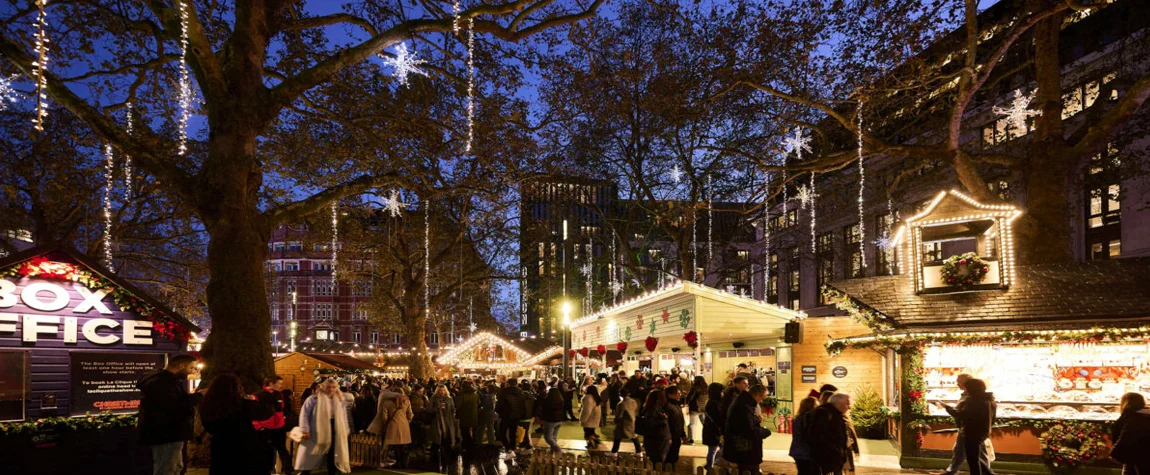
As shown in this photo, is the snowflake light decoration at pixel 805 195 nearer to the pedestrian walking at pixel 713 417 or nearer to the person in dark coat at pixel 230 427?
the pedestrian walking at pixel 713 417

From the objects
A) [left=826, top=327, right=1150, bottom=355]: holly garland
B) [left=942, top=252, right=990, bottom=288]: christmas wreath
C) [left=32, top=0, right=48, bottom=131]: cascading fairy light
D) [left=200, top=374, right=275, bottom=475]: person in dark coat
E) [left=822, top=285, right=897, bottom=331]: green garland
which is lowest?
[left=200, top=374, right=275, bottom=475]: person in dark coat

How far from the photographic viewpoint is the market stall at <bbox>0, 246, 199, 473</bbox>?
9562mm

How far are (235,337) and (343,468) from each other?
2647mm

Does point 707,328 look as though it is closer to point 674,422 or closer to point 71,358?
point 674,422

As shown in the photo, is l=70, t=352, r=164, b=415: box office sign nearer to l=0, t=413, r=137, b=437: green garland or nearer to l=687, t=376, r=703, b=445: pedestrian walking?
l=0, t=413, r=137, b=437: green garland

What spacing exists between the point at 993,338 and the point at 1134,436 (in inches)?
161

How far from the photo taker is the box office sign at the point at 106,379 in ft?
33.7

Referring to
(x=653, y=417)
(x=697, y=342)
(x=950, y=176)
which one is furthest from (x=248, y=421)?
(x=950, y=176)

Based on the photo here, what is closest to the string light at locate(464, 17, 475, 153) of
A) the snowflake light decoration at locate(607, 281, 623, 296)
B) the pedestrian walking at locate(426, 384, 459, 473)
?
the pedestrian walking at locate(426, 384, 459, 473)

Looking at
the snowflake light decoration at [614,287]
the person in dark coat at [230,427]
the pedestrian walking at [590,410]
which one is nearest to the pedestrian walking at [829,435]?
the person in dark coat at [230,427]

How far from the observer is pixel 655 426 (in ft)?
34.7

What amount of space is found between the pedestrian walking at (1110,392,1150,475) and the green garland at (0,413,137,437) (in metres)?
12.4

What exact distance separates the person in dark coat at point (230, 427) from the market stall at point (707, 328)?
10545mm

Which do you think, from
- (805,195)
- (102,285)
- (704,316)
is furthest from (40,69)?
(805,195)
